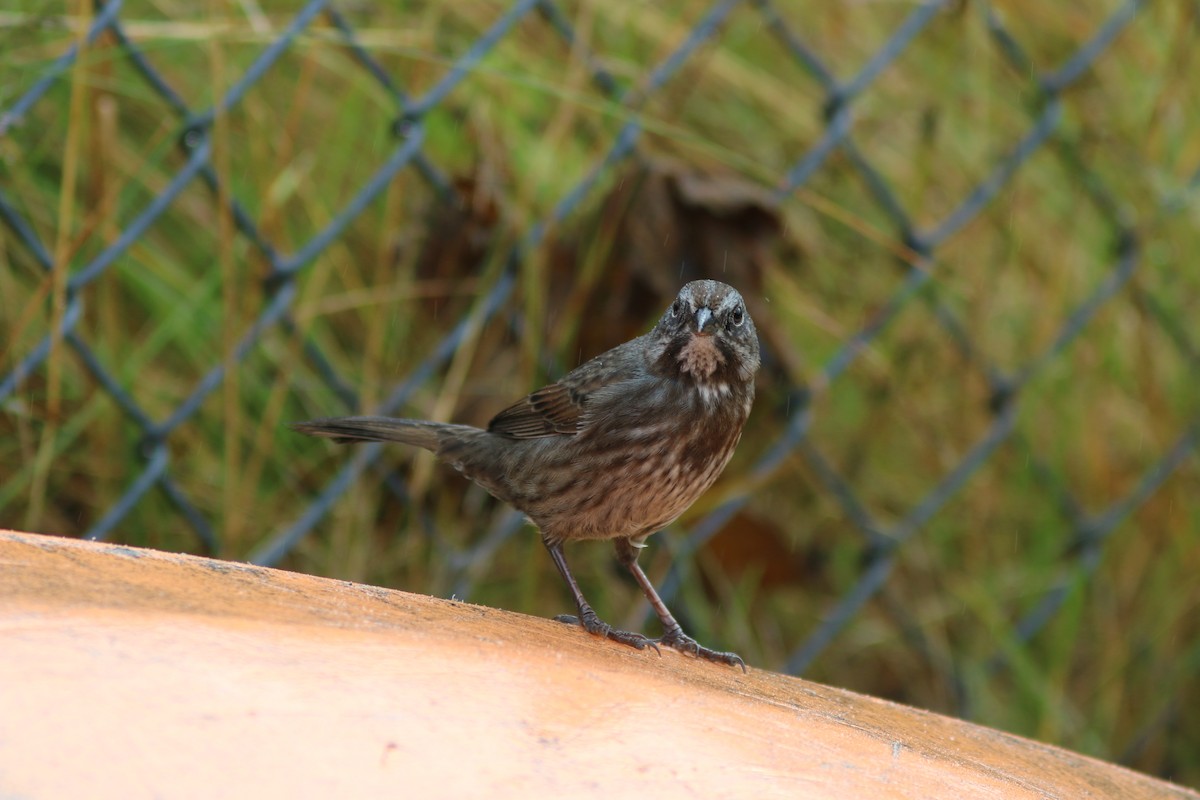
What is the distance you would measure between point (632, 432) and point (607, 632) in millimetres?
441

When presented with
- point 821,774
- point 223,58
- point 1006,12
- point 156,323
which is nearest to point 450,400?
point 156,323

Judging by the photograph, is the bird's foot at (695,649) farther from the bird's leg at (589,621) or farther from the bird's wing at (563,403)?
the bird's wing at (563,403)

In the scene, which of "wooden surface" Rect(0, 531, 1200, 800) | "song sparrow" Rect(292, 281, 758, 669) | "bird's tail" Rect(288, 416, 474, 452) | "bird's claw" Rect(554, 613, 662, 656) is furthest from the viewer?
"bird's tail" Rect(288, 416, 474, 452)

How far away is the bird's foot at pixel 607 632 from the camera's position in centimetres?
260

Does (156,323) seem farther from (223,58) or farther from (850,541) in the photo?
(850,541)

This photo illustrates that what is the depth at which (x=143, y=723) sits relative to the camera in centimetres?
144

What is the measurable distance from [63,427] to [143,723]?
185cm

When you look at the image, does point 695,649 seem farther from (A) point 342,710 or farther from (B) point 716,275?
(A) point 342,710

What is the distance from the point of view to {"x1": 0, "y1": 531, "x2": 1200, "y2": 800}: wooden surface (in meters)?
1.41

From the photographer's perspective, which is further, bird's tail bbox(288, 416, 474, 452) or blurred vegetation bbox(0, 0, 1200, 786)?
blurred vegetation bbox(0, 0, 1200, 786)

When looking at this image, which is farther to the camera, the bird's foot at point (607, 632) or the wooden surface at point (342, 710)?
the bird's foot at point (607, 632)

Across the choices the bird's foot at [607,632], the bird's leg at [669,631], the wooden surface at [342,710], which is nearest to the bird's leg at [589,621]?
the bird's foot at [607,632]

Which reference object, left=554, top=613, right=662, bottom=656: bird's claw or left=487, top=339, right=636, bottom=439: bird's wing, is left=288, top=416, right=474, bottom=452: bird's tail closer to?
left=487, top=339, right=636, bottom=439: bird's wing

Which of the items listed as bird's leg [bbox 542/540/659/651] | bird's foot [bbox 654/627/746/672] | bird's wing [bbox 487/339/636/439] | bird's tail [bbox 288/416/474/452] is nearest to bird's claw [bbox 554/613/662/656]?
bird's leg [bbox 542/540/659/651]
